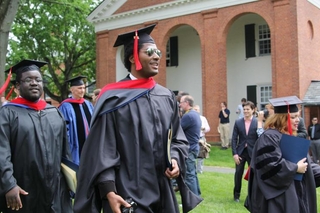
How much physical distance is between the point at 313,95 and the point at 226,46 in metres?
5.90

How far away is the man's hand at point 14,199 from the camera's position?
3984 millimetres

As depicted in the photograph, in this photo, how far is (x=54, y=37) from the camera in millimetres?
30328

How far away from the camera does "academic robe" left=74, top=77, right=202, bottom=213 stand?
2938mm

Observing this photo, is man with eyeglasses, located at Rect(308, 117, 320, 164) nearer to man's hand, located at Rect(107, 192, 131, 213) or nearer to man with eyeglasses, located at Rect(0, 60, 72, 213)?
man with eyeglasses, located at Rect(0, 60, 72, 213)

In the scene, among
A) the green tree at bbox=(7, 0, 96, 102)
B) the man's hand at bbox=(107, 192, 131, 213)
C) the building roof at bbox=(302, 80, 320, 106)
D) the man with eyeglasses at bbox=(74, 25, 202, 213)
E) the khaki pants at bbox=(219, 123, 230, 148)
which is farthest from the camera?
the green tree at bbox=(7, 0, 96, 102)

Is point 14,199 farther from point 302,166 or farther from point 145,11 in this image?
point 145,11

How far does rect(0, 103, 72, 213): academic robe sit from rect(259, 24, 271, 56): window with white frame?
19.4m

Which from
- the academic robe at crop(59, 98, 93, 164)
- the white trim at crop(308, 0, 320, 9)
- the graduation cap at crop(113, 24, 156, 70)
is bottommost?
the academic robe at crop(59, 98, 93, 164)

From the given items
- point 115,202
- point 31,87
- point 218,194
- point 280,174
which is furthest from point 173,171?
point 218,194

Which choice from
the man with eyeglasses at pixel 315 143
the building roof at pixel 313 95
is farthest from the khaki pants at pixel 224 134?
the man with eyeglasses at pixel 315 143

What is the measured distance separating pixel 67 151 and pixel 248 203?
2.33 metres

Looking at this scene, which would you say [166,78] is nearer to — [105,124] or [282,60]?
[282,60]

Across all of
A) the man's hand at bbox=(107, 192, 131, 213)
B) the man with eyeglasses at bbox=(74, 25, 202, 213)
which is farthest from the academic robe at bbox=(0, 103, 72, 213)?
the man's hand at bbox=(107, 192, 131, 213)

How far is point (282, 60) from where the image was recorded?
19594 millimetres
